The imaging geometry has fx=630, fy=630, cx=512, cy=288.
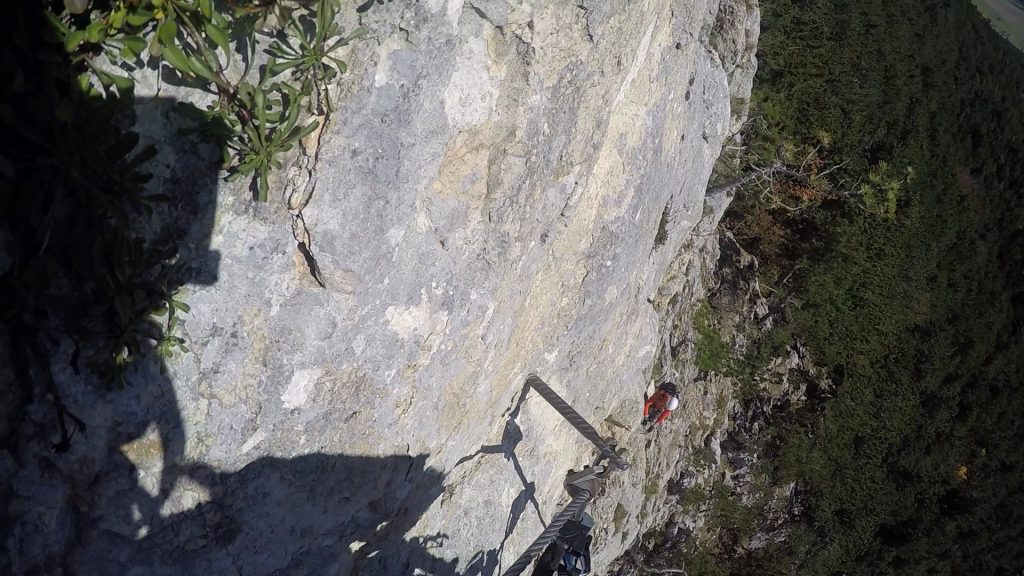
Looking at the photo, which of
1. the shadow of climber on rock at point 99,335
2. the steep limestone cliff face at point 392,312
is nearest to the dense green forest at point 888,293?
the steep limestone cliff face at point 392,312

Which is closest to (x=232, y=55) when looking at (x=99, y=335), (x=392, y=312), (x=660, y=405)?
(x=99, y=335)

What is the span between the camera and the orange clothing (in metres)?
5.80

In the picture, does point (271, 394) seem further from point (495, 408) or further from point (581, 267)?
point (581, 267)

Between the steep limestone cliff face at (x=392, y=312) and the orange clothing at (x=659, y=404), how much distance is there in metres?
2.19

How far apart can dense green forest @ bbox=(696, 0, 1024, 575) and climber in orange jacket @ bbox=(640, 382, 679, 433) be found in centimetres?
151

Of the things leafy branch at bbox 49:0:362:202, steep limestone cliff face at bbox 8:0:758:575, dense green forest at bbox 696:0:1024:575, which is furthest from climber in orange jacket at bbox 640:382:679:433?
leafy branch at bbox 49:0:362:202

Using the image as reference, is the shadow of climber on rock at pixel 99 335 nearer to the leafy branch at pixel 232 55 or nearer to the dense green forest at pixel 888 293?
the leafy branch at pixel 232 55

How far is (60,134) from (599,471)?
3911 mm

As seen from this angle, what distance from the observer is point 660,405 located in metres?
5.84

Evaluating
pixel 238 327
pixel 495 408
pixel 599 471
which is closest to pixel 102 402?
pixel 238 327

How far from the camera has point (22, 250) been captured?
180 cm

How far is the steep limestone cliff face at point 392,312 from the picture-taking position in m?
2.15

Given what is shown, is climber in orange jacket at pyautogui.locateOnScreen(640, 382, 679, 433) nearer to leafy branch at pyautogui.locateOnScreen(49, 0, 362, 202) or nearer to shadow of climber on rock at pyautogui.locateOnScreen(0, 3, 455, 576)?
shadow of climber on rock at pyautogui.locateOnScreen(0, 3, 455, 576)

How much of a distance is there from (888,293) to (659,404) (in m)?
3.09
